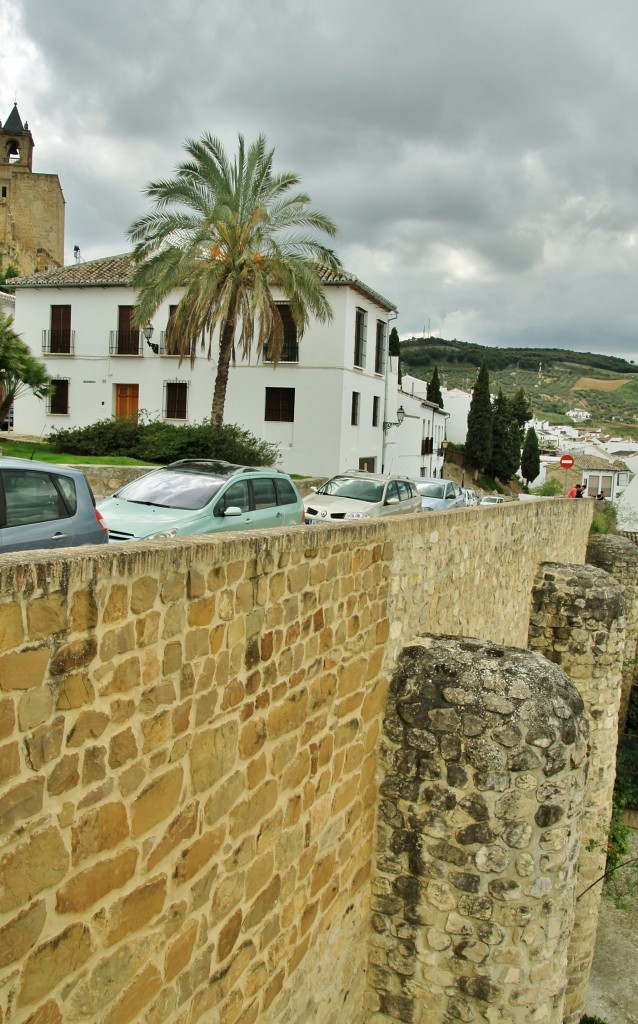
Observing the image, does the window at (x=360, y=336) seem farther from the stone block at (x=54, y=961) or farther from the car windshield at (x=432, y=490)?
the stone block at (x=54, y=961)

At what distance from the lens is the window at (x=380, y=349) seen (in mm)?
28625

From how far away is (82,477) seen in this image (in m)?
6.31

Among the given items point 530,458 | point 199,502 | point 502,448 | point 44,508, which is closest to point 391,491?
point 199,502

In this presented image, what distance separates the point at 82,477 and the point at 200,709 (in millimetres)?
3392

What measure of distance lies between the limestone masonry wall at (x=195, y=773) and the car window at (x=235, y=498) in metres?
3.05

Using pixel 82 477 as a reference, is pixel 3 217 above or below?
above

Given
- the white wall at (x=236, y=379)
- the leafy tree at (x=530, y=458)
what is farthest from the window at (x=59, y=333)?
the leafy tree at (x=530, y=458)

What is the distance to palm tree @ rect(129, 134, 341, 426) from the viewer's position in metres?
18.9

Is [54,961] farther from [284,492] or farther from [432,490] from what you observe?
[432,490]

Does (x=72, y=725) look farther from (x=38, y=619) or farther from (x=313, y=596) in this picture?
(x=313, y=596)

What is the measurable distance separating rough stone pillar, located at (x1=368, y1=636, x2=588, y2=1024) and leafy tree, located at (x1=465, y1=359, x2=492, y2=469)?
44.5 m

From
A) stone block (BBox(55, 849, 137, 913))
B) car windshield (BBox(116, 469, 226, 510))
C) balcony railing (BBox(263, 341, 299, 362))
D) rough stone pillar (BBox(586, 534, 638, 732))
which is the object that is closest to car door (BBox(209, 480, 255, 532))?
car windshield (BBox(116, 469, 226, 510))

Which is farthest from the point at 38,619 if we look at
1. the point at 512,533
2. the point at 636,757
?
the point at 636,757

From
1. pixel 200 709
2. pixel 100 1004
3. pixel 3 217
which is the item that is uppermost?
pixel 3 217
